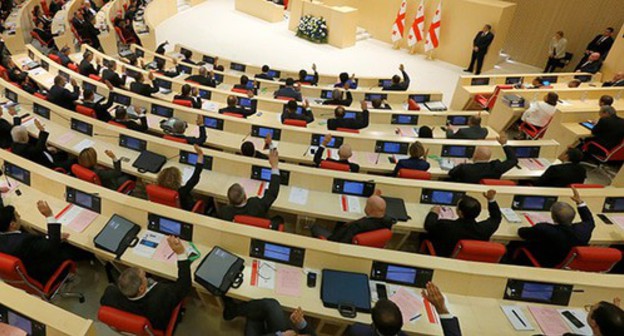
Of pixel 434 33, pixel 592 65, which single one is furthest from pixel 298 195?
pixel 434 33

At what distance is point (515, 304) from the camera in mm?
3297

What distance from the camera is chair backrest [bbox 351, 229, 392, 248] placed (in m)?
3.59

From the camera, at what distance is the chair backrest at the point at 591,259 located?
3.56 metres

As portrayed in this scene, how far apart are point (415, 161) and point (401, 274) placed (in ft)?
6.96

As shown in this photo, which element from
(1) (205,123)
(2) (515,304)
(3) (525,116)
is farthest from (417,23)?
(2) (515,304)

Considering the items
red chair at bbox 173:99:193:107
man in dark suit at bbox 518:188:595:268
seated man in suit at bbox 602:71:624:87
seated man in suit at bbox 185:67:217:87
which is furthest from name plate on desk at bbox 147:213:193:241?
seated man in suit at bbox 602:71:624:87

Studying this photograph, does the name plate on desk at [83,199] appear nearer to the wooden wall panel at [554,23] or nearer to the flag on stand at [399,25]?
the flag on stand at [399,25]

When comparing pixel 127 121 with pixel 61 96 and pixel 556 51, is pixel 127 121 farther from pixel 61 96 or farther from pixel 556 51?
pixel 556 51

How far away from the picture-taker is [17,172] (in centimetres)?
436

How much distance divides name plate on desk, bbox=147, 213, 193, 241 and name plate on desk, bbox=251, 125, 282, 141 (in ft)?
8.42

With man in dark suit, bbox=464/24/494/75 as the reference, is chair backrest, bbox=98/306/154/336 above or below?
below

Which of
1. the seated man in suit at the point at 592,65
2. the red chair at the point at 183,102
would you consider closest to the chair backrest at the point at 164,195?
the red chair at the point at 183,102

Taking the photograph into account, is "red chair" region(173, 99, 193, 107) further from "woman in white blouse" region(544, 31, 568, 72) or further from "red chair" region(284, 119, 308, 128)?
"woman in white blouse" region(544, 31, 568, 72)

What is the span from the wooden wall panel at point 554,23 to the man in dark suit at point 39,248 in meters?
13.1
